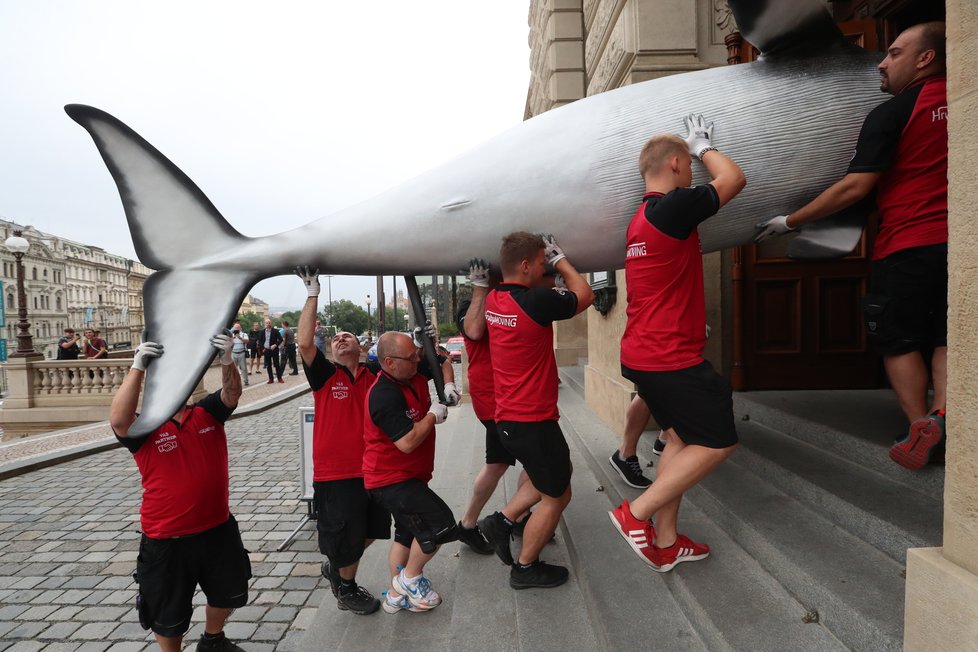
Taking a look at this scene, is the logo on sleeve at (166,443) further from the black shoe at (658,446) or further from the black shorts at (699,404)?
Answer: the black shoe at (658,446)

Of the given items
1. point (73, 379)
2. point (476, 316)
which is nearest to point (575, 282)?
point (476, 316)

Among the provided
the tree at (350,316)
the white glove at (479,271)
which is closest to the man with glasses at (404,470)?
the white glove at (479,271)

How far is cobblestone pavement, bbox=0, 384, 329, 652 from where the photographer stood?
3559 mm

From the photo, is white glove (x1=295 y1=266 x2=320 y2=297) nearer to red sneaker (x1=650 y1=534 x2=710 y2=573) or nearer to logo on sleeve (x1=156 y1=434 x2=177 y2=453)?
logo on sleeve (x1=156 y1=434 x2=177 y2=453)

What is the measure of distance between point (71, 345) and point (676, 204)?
18646 mm

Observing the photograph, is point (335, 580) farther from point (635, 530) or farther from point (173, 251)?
point (173, 251)

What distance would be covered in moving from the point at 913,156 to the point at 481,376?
7.36 feet

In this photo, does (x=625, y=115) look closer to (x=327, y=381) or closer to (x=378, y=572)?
(x=327, y=381)

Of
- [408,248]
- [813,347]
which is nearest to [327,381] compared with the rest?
[408,248]

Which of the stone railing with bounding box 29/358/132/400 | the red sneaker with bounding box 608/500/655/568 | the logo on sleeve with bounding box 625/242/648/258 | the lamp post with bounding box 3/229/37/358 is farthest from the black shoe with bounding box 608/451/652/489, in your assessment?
the lamp post with bounding box 3/229/37/358

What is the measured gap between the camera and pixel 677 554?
2.58 m

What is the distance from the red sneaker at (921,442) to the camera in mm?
2281

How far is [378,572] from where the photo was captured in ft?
12.1

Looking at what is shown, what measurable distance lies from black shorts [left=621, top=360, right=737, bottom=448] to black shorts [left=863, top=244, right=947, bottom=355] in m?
0.77
